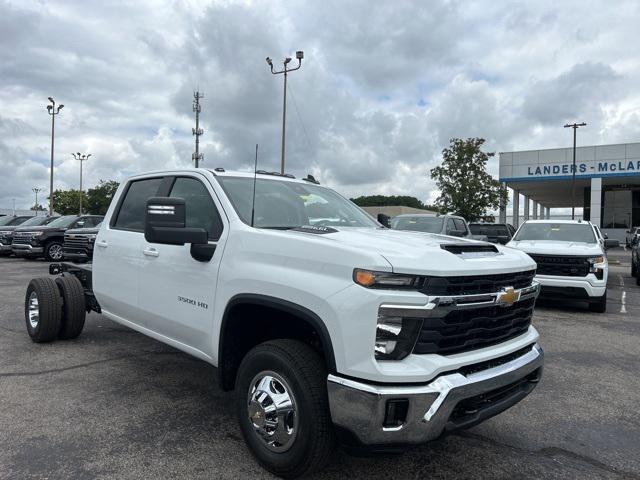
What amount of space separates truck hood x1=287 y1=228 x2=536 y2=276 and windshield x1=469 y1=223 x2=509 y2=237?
18.6m

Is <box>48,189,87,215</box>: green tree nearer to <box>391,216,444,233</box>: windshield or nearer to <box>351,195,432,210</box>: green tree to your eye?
<box>351,195,432,210</box>: green tree

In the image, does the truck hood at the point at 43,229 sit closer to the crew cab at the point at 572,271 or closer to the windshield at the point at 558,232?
the windshield at the point at 558,232

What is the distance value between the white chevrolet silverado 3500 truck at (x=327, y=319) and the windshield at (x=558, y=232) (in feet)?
24.8

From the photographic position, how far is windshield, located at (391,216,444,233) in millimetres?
11403

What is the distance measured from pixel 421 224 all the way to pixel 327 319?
9344 millimetres

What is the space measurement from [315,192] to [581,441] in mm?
2785

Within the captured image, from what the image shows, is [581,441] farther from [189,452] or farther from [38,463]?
[38,463]

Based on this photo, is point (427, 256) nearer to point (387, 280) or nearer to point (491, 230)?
point (387, 280)

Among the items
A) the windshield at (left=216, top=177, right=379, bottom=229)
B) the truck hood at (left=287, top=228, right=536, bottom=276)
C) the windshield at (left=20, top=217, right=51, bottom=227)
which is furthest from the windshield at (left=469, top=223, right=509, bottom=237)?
the truck hood at (left=287, top=228, right=536, bottom=276)

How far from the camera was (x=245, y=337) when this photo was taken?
330cm

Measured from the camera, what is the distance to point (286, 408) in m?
2.72

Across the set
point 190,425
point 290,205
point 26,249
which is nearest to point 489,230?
point 26,249

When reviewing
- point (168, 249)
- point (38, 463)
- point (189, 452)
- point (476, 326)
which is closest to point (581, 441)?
point (476, 326)

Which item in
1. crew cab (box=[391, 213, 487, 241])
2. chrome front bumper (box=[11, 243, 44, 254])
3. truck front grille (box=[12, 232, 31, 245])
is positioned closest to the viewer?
crew cab (box=[391, 213, 487, 241])
